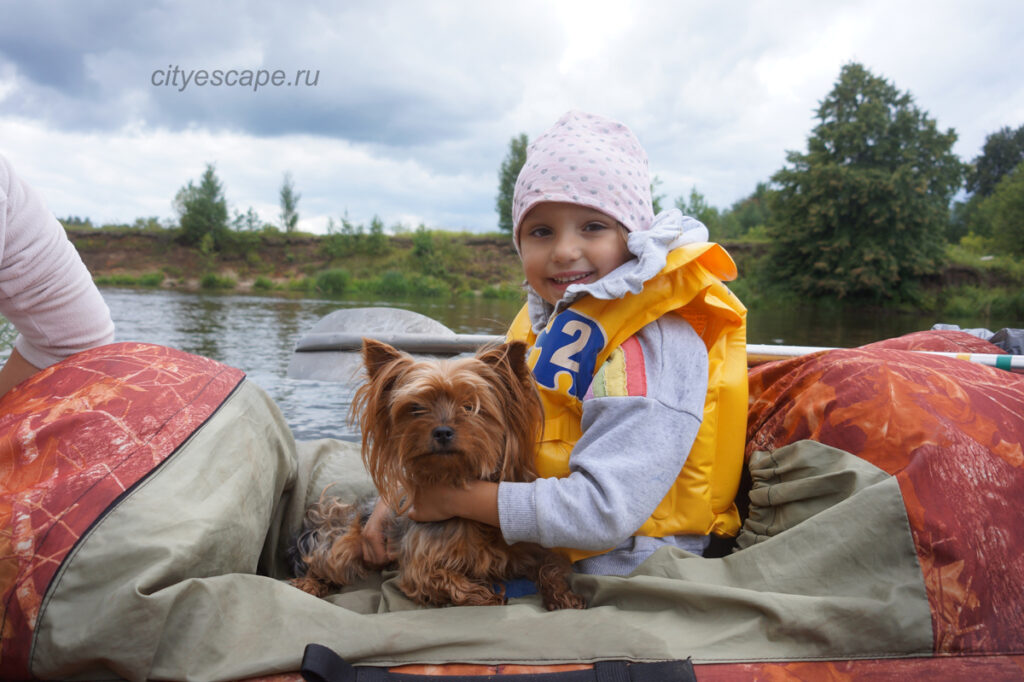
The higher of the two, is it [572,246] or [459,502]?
[572,246]

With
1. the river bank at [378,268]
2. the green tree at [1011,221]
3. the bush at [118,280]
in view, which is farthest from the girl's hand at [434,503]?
the green tree at [1011,221]

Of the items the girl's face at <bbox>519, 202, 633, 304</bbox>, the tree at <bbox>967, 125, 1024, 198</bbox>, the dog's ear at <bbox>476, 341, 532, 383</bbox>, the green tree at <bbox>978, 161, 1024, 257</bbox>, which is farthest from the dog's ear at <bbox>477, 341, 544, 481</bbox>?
the tree at <bbox>967, 125, 1024, 198</bbox>

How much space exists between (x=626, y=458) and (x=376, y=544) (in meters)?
1.15

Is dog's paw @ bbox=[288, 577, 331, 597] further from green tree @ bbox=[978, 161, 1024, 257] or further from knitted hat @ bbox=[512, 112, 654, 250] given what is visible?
green tree @ bbox=[978, 161, 1024, 257]

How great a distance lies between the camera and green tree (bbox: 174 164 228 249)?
55969 mm

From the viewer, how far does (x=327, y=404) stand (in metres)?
7.02

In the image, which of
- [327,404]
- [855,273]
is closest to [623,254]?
[327,404]

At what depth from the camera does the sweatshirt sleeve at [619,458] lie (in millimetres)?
1797

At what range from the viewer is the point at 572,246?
2.17 m

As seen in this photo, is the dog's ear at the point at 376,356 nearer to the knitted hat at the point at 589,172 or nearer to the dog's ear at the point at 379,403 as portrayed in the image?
the dog's ear at the point at 379,403

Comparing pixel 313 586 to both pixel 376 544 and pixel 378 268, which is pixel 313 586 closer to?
pixel 376 544

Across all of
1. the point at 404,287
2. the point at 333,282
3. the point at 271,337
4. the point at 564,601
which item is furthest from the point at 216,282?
the point at 564,601

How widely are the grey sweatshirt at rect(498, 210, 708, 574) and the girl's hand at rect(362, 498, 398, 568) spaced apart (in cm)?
70

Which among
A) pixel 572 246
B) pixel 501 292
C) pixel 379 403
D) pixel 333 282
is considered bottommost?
pixel 501 292
